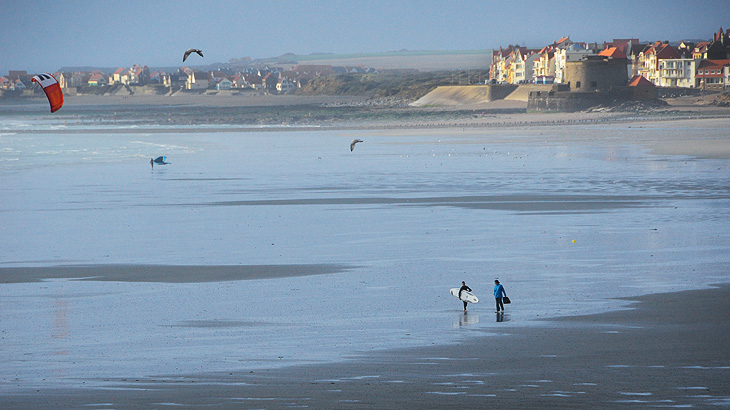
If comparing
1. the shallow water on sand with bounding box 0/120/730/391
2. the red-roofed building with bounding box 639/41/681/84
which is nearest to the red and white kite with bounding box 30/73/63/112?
the shallow water on sand with bounding box 0/120/730/391

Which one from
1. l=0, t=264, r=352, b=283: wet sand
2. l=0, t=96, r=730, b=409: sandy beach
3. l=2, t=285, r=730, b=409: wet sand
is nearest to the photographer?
l=2, t=285, r=730, b=409: wet sand

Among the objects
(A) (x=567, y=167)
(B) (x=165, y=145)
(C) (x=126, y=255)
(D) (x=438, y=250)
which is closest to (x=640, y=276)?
(D) (x=438, y=250)

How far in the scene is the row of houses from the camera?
114688 mm

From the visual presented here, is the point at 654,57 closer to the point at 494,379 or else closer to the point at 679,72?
the point at 679,72

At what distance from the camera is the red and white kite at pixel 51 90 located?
2348 cm

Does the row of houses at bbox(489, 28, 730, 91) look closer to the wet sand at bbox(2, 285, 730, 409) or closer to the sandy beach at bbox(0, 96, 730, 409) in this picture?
the sandy beach at bbox(0, 96, 730, 409)

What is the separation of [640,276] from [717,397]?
633 centimetres

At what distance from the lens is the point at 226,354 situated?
10695 millimetres

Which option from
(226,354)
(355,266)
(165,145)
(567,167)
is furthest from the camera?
(165,145)

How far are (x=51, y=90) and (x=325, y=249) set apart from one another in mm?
10101

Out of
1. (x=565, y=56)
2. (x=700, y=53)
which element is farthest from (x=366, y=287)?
(x=700, y=53)

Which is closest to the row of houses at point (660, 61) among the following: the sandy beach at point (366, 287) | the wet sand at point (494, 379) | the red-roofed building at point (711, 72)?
the red-roofed building at point (711, 72)

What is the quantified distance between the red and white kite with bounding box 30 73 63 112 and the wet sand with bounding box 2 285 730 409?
50.2 ft

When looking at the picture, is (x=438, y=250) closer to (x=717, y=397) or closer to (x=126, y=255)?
(x=126, y=255)
